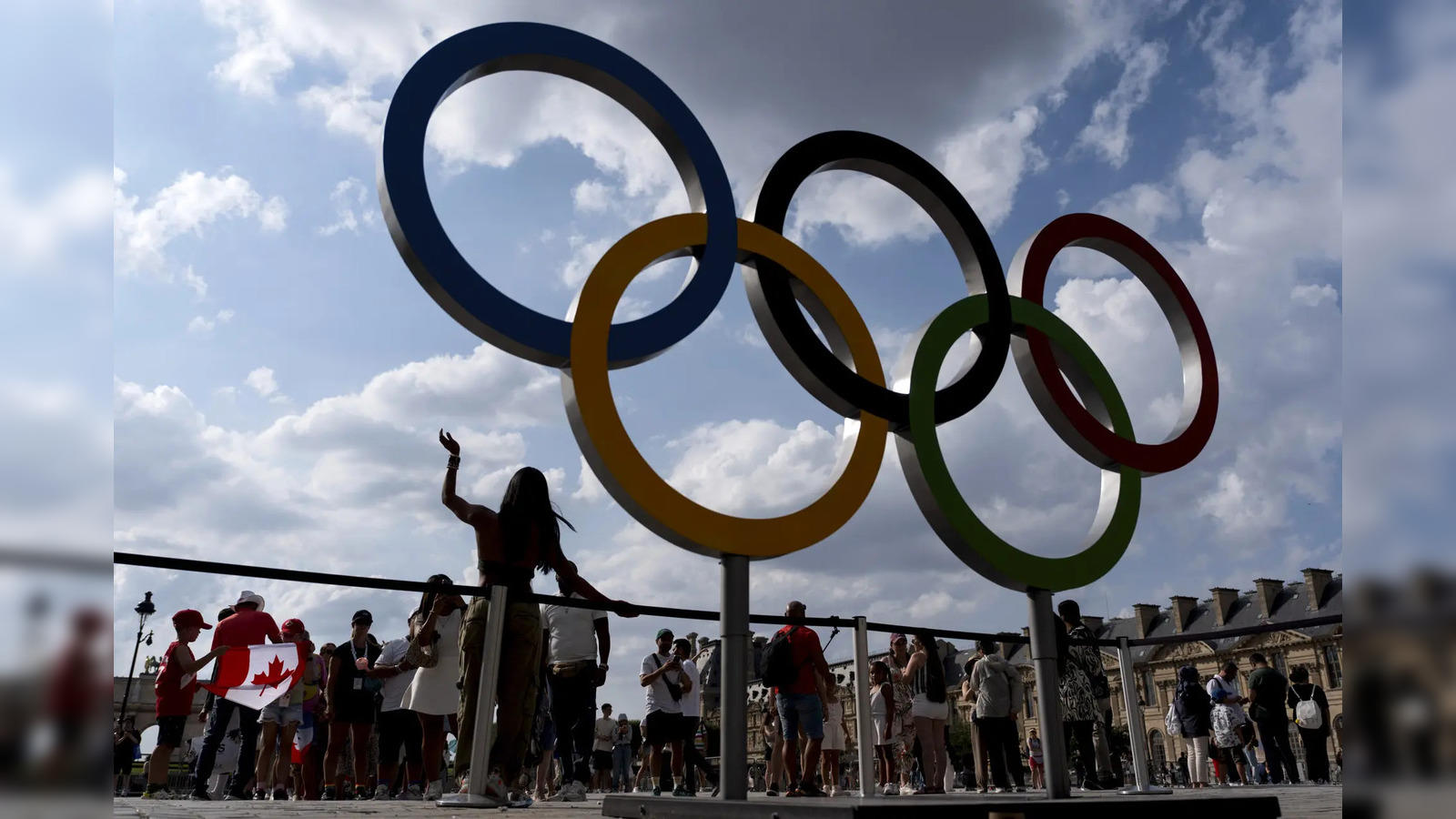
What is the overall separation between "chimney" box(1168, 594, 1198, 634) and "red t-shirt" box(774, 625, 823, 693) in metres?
69.9

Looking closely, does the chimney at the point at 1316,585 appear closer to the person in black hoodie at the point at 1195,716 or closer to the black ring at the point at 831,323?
the person in black hoodie at the point at 1195,716

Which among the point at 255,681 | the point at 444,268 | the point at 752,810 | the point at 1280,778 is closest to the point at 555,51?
the point at 444,268

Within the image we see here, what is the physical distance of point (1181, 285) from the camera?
7.29m

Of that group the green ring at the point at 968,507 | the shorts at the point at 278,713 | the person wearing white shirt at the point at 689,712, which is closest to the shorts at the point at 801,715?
the person wearing white shirt at the point at 689,712

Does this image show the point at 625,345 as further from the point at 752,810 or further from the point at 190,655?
Answer: the point at 190,655

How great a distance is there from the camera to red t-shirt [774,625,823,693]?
302 inches

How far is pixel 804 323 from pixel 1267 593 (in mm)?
67838

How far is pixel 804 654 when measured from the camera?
772 cm

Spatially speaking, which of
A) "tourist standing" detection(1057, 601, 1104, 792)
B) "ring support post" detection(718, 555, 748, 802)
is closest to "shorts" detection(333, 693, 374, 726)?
"ring support post" detection(718, 555, 748, 802)

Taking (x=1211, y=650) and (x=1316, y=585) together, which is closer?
(x=1316, y=585)

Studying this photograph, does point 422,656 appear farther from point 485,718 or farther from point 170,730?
point 170,730

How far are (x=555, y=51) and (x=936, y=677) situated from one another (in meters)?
6.85

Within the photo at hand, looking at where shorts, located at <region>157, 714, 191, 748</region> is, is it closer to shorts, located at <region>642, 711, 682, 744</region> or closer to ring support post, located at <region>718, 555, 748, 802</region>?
shorts, located at <region>642, 711, 682, 744</region>

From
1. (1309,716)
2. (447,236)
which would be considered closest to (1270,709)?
(1309,716)
